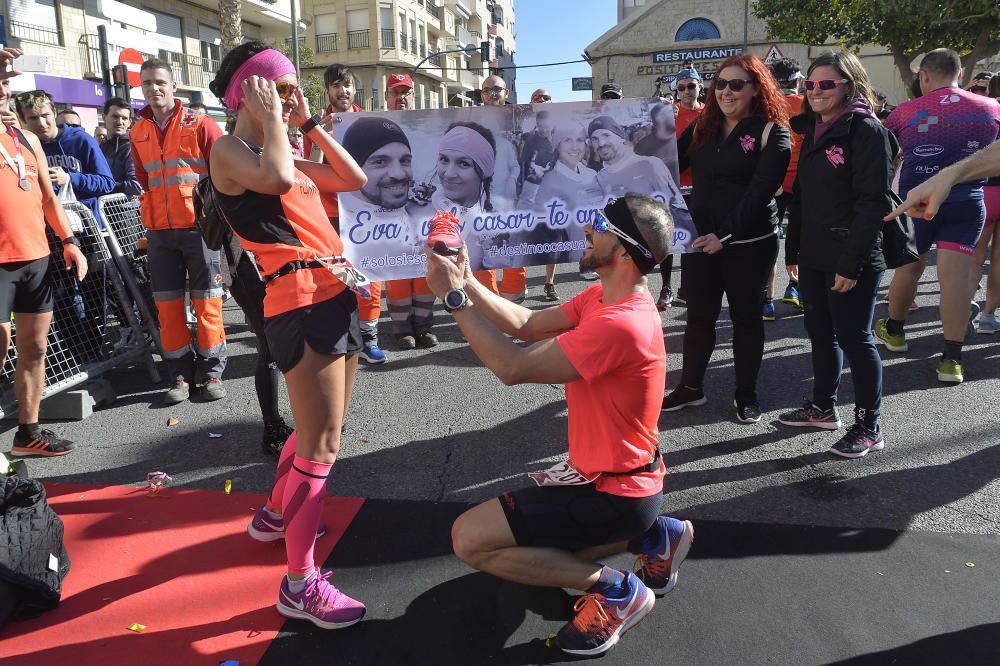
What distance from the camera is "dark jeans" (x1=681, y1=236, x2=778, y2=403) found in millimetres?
4254

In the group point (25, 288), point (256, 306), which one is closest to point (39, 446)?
point (25, 288)

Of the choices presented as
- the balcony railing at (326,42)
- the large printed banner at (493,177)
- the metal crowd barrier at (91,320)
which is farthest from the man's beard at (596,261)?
the balcony railing at (326,42)

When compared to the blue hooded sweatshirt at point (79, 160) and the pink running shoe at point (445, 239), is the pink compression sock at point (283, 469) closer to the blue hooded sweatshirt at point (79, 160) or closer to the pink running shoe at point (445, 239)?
the pink running shoe at point (445, 239)

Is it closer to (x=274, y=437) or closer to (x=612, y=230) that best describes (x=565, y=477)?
(x=612, y=230)

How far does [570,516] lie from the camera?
7.96 feet

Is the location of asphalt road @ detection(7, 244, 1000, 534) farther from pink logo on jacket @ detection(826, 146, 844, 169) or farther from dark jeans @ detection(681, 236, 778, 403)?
pink logo on jacket @ detection(826, 146, 844, 169)

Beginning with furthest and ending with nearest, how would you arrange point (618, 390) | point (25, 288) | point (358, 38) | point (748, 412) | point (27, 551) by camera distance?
point (358, 38) < point (748, 412) < point (25, 288) < point (27, 551) < point (618, 390)

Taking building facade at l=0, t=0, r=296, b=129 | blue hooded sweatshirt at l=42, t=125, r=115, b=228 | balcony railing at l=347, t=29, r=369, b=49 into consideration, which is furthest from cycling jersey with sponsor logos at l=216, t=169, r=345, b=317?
balcony railing at l=347, t=29, r=369, b=49

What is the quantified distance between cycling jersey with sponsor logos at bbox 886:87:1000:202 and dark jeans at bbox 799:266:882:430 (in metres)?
1.74

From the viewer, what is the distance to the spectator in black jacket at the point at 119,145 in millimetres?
7523

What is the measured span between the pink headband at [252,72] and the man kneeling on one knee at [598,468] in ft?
3.01

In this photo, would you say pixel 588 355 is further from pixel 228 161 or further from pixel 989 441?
pixel 989 441

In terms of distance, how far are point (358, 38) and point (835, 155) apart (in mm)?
47519

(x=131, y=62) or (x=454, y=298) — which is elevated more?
(x=131, y=62)
